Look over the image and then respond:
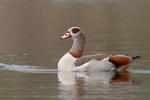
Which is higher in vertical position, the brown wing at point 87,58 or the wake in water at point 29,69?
the brown wing at point 87,58

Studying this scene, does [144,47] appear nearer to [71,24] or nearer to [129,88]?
[129,88]

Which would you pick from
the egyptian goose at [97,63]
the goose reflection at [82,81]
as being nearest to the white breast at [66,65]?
the egyptian goose at [97,63]

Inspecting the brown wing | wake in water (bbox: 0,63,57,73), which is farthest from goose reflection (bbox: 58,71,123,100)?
wake in water (bbox: 0,63,57,73)

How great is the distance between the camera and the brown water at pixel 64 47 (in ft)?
40.7

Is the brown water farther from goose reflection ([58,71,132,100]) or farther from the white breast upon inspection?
the white breast

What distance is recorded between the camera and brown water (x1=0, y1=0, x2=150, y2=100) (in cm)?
1240

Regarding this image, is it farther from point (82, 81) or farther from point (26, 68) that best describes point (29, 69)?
point (82, 81)

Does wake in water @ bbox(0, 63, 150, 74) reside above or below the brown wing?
below

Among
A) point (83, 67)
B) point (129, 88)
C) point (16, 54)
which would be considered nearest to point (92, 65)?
point (83, 67)

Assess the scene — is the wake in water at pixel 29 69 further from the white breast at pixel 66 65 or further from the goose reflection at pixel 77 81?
the goose reflection at pixel 77 81

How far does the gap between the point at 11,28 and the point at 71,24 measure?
317cm

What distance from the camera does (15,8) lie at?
40.9 m

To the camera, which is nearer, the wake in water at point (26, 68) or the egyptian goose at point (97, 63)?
the egyptian goose at point (97, 63)

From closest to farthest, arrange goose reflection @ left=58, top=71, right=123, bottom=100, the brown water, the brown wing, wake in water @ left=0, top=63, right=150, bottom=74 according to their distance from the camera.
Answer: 1. goose reflection @ left=58, top=71, right=123, bottom=100
2. the brown water
3. wake in water @ left=0, top=63, right=150, bottom=74
4. the brown wing
